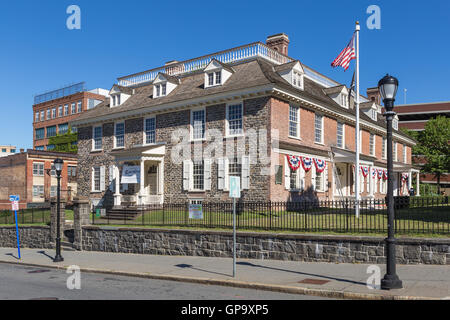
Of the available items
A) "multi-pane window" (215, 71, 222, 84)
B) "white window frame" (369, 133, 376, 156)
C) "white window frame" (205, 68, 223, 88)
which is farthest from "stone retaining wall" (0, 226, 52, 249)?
"white window frame" (369, 133, 376, 156)

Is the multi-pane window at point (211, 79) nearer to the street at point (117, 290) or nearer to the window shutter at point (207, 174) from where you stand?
the window shutter at point (207, 174)

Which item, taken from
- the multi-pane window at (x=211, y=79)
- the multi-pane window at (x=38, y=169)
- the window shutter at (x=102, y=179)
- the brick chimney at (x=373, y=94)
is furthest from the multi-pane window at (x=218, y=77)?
the multi-pane window at (x=38, y=169)

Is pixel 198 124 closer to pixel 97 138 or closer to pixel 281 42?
pixel 281 42

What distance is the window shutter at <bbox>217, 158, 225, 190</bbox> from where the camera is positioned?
26406 millimetres

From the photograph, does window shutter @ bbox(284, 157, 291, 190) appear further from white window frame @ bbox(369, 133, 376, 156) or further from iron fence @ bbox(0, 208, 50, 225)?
iron fence @ bbox(0, 208, 50, 225)

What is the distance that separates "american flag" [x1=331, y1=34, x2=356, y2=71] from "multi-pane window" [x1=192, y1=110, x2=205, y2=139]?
940cm

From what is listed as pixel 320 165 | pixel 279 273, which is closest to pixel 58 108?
pixel 320 165

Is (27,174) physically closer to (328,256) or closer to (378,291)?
(328,256)

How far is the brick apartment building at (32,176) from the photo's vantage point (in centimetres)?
5062

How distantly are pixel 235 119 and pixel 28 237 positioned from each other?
14.3 m

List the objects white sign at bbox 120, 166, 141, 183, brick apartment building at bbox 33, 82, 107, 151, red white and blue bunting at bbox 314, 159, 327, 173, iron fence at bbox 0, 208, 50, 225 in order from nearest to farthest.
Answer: iron fence at bbox 0, 208, 50, 225
red white and blue bunting at bbox 314, 159, 327, 173
white sign at bbox 120, 166, 141, 183
brick apartment building at bbox 33, 82, 107, 151

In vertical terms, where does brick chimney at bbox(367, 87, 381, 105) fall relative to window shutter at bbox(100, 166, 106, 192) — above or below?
above

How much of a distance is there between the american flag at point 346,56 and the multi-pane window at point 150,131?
14103mm
